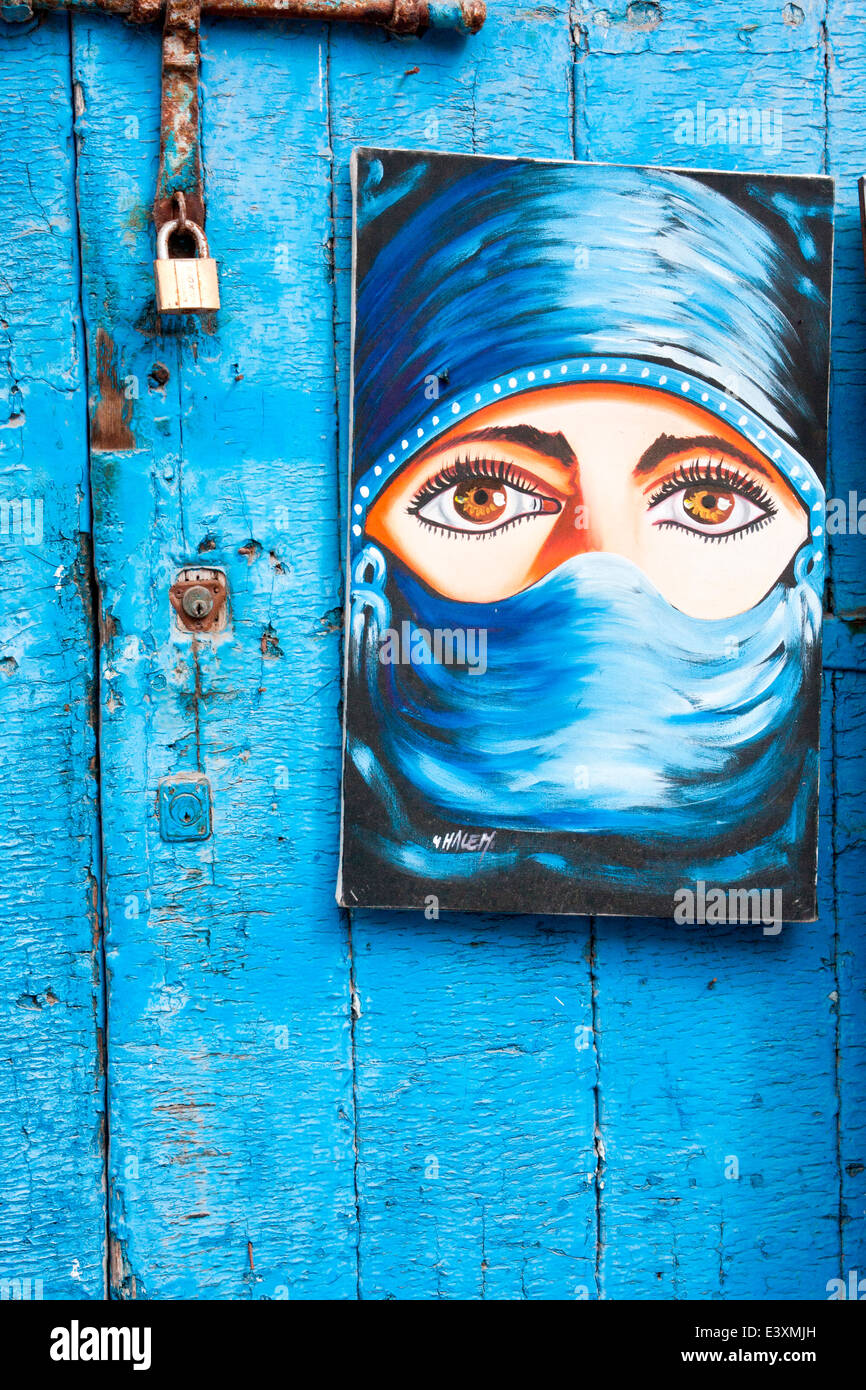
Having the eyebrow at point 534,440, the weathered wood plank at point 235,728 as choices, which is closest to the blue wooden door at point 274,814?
the weathered wood plank at point 235,728

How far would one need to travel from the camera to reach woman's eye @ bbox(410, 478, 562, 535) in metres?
1.58

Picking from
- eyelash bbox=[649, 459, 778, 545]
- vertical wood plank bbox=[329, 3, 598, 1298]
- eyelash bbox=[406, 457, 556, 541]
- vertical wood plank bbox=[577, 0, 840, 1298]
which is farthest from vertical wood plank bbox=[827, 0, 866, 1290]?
eyelash bbox=[406, 457, 556, 541]

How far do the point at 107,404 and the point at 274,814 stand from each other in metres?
0.62

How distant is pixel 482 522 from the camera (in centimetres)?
159

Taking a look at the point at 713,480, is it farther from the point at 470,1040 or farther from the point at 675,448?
the point at 470,1040

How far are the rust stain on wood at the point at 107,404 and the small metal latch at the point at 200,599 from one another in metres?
0.21

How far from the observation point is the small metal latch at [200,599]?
1.57 m

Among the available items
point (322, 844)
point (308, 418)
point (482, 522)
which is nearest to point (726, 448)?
point (482, 522)

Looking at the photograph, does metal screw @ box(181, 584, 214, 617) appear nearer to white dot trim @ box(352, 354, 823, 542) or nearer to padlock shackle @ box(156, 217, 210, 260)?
white dot trim @ box(352, 354, 823, 542)

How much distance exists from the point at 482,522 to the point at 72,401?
0.60 metres

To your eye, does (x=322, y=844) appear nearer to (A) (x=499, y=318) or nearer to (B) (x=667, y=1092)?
(B) (x=667, y=1092)

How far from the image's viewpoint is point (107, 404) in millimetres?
1561

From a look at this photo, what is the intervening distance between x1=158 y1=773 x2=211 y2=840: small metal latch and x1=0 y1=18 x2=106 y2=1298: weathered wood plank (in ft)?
0.33

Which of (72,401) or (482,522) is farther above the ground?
(72,401)
